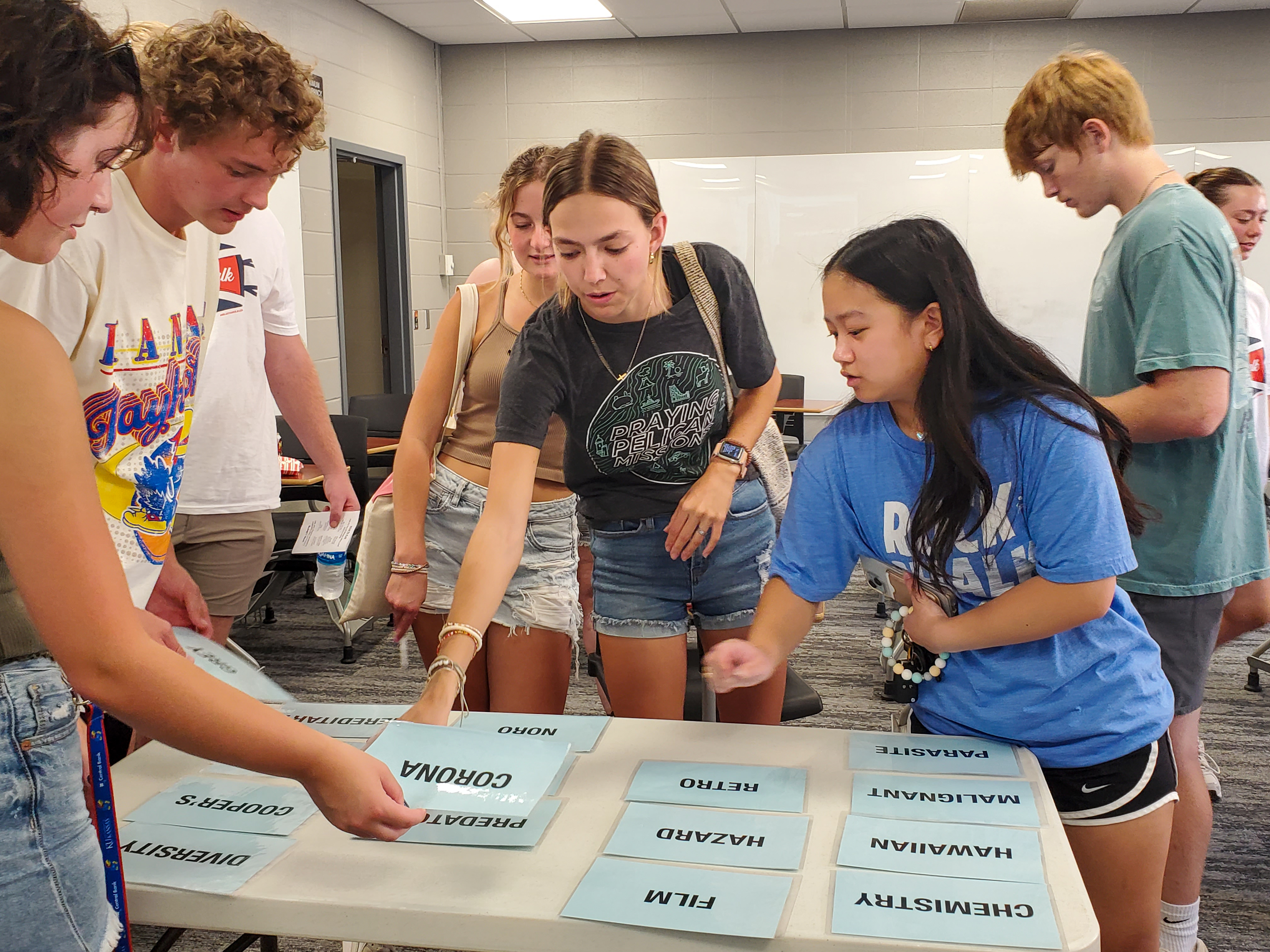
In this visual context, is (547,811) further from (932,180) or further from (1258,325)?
(932,180)

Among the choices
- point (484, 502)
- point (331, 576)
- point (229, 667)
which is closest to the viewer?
point (229, 667)

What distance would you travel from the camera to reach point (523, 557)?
6.20 feet

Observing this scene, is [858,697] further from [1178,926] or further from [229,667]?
[229,667]

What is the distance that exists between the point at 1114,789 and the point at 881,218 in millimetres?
5149

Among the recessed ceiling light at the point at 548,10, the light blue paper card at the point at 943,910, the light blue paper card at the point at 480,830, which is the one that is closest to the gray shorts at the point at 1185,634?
the light blue paper card at the point at 943,910

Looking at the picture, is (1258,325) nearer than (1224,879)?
No

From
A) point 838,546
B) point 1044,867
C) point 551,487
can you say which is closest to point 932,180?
point 551,487

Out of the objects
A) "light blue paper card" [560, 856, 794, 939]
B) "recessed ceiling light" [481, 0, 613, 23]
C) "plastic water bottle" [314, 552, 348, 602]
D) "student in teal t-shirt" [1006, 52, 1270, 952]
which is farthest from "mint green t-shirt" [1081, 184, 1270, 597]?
"recessed ceiling light" [481, 0, 613, 23]

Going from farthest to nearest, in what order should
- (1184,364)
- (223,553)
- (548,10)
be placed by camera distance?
(548,10) < (223,553) < (1184,364)

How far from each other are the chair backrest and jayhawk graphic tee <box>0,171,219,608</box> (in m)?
3.92

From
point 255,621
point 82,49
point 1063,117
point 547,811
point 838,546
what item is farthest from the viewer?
point 255,621

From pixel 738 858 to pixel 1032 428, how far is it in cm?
61

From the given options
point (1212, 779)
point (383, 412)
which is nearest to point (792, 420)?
point (383, 412)

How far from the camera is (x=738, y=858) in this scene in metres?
0.99
